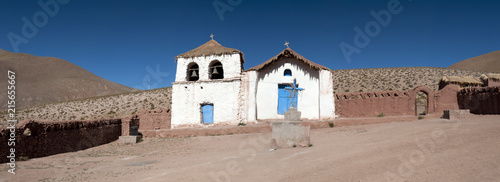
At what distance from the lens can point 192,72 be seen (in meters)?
21.0

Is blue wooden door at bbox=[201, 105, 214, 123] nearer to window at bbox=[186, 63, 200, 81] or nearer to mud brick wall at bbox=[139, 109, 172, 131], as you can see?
window at bbox=[186, 63, 200, 81]

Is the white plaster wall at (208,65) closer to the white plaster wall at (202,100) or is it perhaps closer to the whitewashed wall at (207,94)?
the whitewashed wall at (207,94)

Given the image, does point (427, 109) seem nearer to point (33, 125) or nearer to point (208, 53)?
point (208, 53)

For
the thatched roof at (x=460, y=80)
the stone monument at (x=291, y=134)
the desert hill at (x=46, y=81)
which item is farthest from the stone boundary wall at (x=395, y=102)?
the desert hill at (x=46, y=81)

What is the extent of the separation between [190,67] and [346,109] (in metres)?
11.7

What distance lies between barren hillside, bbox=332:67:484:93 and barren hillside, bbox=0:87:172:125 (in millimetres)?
25286

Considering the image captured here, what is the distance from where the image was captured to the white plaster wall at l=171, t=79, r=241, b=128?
1883 cm

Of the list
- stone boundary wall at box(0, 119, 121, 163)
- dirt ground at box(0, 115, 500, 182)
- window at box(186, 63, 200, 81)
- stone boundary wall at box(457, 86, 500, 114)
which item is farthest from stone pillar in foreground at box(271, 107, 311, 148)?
window at box(186, 63, 200, 81)

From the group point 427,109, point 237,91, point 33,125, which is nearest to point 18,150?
point 33,125

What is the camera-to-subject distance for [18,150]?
8.91 metres

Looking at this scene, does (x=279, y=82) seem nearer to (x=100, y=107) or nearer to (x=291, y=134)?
(x=291, y=134)

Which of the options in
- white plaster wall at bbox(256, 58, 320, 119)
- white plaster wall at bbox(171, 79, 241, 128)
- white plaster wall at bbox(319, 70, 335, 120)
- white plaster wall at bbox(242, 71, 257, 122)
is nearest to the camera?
white plaster wall at bbox(319, 70, 335, 120)

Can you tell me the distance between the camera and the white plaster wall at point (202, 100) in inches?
741

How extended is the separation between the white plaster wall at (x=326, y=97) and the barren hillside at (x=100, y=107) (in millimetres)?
23361
